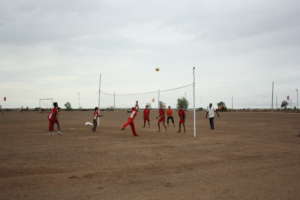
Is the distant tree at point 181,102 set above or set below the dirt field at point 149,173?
above

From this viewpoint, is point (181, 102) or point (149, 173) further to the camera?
point (181, 102)

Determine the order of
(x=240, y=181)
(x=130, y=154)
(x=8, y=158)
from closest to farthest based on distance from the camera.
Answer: (x=240, y=181) < (x=8, y=158) < (x=130, y=154)

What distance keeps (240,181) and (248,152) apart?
4004mm

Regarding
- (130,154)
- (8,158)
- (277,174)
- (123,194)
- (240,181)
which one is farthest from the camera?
(130,154)

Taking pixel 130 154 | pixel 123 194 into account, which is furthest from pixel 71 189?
pixel 130 154

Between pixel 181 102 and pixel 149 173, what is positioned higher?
pixel 181 102

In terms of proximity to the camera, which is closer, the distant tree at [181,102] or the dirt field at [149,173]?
the dirt field at [149,173]

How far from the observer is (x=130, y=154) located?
369 inches

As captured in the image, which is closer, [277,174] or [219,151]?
[277,174]

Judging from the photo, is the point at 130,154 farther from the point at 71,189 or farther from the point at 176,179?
the point at 71,189

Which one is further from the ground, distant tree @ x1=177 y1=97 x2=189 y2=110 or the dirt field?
distant tree @ x1=177 y1=97 x2=189 y2=110

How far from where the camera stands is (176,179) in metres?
6.27

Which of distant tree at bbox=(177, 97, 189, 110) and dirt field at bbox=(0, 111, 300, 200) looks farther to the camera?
distant tree at bbox=(177, 97, 189, 110)

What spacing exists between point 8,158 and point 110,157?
2993mm
